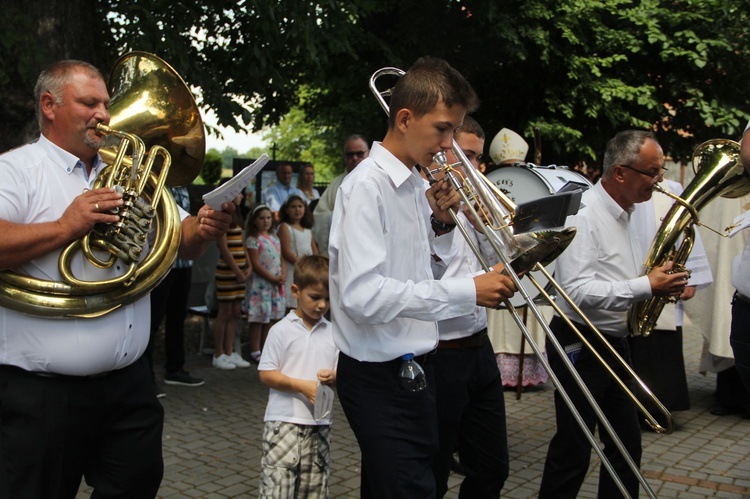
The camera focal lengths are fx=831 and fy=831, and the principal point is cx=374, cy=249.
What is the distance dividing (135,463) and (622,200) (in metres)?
2.46

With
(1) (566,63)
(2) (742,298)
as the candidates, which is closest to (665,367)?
(2) (742,298)

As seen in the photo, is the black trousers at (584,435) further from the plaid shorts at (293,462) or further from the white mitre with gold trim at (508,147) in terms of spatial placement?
the white mitre with gold trim at (508,147)

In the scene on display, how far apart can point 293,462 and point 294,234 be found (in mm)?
4730

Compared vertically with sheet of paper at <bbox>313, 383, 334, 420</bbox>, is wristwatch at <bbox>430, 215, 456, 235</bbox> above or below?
above

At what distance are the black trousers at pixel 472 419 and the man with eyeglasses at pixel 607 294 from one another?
0.36 m

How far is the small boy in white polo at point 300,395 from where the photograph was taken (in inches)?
144

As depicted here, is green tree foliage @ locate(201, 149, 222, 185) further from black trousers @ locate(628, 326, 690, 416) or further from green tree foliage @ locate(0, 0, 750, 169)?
black trousers @ locate(628, 326, 690, 416)

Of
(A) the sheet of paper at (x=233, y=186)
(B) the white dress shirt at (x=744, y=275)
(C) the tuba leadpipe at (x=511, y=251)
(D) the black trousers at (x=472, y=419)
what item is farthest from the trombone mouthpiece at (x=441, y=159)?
(B) the white dress shirt at (x=744, y=275)

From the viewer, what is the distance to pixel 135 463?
A: 2988 mm

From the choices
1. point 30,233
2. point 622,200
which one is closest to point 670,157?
point 622,200

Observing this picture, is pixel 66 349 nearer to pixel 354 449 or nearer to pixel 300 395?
pixel 300 395

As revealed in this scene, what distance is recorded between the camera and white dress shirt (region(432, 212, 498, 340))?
3.56m

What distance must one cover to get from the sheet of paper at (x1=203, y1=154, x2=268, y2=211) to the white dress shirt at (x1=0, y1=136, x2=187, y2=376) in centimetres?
40

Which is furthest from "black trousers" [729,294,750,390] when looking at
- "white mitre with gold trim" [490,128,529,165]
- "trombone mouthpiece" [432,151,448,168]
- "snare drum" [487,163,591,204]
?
"white mitre with gold trim" [490,128,529,165]
